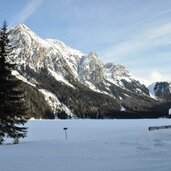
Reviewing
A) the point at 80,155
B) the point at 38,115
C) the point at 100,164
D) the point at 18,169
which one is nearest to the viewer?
the point at 18,169

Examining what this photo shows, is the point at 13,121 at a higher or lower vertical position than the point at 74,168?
higher

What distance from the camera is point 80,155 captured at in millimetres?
20234

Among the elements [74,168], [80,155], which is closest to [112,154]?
[80,155]

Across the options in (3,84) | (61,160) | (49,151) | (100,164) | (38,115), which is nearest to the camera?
(100,164)

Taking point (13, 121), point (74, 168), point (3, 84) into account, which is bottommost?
point (74, 168)

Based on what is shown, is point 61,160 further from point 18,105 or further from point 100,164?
point 18,105

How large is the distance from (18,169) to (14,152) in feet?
18.6

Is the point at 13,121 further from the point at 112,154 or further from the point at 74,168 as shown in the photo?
the point at 74,168

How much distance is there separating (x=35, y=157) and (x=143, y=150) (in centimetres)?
657

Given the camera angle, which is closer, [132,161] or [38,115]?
[132,161]

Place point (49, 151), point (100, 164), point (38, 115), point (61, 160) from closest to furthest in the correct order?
1. point (100, 164)
2. point (61, 160)
3. point (49, 151)
4. point (38, 115)

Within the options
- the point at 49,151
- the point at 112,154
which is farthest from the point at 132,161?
the point at 49,151

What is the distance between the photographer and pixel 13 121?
31.9 m

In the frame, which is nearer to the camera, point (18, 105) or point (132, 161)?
point (132, 161)
